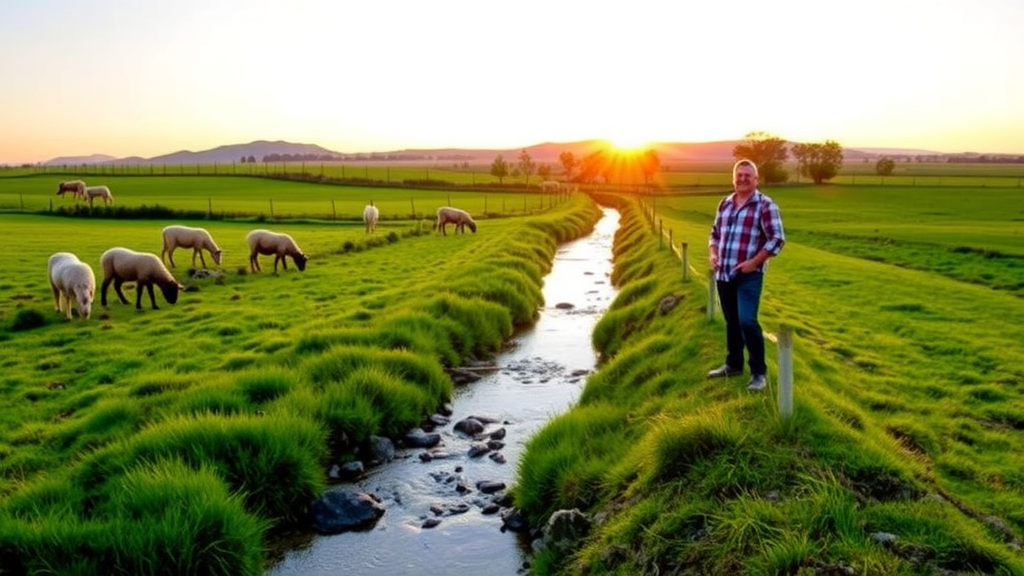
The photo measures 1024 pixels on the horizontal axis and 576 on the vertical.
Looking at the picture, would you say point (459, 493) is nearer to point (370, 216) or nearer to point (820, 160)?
point (370, 216)

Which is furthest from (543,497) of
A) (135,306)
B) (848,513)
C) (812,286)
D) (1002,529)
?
(812,286)

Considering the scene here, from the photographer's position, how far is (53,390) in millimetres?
13078

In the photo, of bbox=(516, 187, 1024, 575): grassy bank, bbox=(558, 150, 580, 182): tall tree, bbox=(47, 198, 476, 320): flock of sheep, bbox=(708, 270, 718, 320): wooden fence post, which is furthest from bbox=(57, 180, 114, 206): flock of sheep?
bbox=(558, 150, 580, 182): tall tree

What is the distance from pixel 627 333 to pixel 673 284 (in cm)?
249

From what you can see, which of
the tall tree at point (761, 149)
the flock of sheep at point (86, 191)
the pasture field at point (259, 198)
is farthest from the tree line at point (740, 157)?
the flock of sheep at point (86, 191)

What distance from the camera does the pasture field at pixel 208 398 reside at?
292 inches

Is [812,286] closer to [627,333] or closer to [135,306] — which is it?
[627,333]

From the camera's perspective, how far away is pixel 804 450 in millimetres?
7141

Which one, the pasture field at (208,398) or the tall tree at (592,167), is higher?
the tall tree at (592,167)

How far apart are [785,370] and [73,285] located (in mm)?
19088

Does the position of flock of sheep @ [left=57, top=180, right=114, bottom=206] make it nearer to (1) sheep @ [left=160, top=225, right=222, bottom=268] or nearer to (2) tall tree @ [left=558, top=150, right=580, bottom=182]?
(1) sheep @ [left=160, top=225, right=222, bottom=268]

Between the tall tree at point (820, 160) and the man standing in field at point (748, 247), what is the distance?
129 meters

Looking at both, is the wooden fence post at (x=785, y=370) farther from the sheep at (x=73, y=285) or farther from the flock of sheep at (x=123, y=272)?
the sheep at (x=73, y=285)

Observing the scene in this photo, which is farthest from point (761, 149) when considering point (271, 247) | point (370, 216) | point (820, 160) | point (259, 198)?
point (271, 247)
